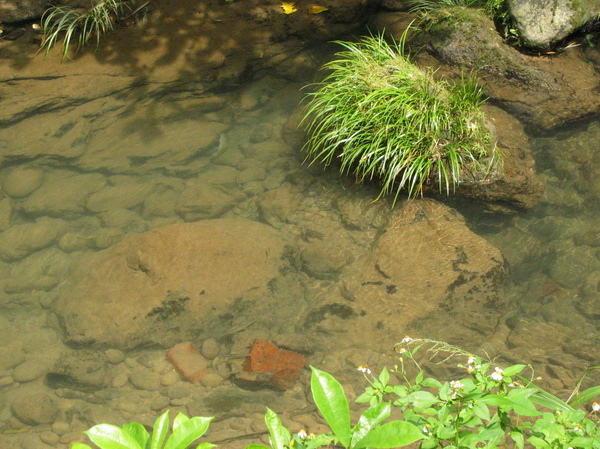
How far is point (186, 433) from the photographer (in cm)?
124

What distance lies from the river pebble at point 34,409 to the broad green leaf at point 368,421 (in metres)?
2.95

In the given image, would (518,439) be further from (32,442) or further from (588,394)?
(32,442)

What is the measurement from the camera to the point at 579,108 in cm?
467

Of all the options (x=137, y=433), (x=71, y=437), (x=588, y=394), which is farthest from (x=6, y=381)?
(x=588, y=394)

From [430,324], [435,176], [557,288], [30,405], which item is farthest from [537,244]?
[30,405]

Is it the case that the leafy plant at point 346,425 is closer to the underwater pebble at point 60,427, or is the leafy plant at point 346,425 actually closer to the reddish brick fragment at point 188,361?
the reddish brick fragment at point 188,361

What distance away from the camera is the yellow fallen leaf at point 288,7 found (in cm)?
548

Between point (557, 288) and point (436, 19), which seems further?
point (436, 19)

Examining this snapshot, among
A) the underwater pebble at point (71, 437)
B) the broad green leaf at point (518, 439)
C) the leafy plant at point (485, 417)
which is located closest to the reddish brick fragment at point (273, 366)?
the underwater pebble at point (71, 437)

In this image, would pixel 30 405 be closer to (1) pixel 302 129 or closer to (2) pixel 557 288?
(1) pixel 302 129

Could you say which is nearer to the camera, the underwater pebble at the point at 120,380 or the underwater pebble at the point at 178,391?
the underwater pebble at the point at 178,391

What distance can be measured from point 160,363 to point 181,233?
1.07 metres

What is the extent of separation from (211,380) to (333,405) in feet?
8.19

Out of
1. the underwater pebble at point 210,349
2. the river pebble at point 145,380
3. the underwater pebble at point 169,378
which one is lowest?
the river pebble at point 145,380
